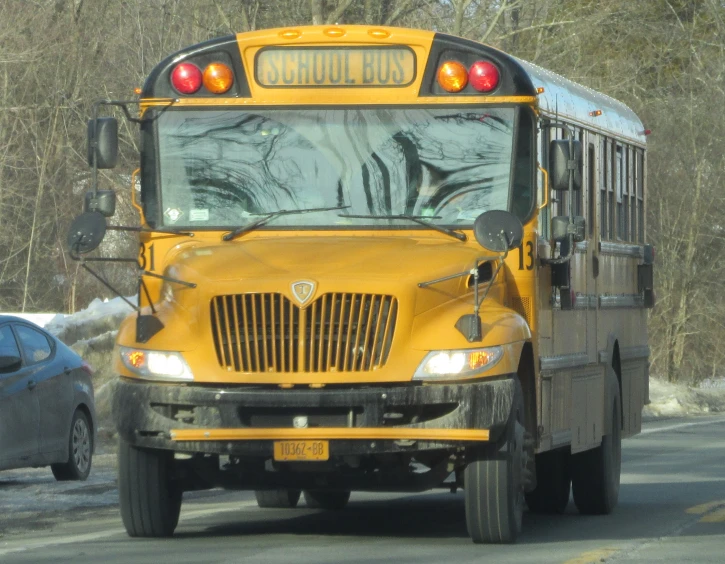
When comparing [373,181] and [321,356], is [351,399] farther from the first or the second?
[373,181]

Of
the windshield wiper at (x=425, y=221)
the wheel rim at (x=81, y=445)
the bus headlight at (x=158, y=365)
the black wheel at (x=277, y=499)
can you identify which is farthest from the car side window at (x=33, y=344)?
→ the bus headlight at (x=158, y=365)

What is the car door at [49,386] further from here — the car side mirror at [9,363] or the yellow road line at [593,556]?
the yellow road line at [593,556]

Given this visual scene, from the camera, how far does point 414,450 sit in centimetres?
804

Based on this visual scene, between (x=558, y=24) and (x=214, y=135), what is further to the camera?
(x=558, y=24)

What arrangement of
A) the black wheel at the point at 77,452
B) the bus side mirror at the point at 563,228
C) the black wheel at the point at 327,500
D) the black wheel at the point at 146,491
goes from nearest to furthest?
the black wheel at the point at 146,491 → the bus side mirror at the point at 563,228 → the black wheel at the point at 327,500 → the black wheel at the point at 77,452

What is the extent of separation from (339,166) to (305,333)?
1.39 metres

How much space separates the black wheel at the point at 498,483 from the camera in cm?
830

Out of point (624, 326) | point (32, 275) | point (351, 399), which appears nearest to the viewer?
point (351, 399)

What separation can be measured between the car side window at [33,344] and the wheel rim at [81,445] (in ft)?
2.14

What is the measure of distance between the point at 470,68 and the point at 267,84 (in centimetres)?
110

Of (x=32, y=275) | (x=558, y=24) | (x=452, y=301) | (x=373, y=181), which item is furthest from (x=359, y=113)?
(x=32, y=275)

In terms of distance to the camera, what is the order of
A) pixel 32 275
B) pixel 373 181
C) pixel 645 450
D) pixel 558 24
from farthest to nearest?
pixel 32 275
pixel 558 24
pixel 645 450
pixel 373 181

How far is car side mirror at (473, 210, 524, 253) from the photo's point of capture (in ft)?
27.5

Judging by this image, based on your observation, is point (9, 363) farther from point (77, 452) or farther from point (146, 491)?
point (146, 491)
